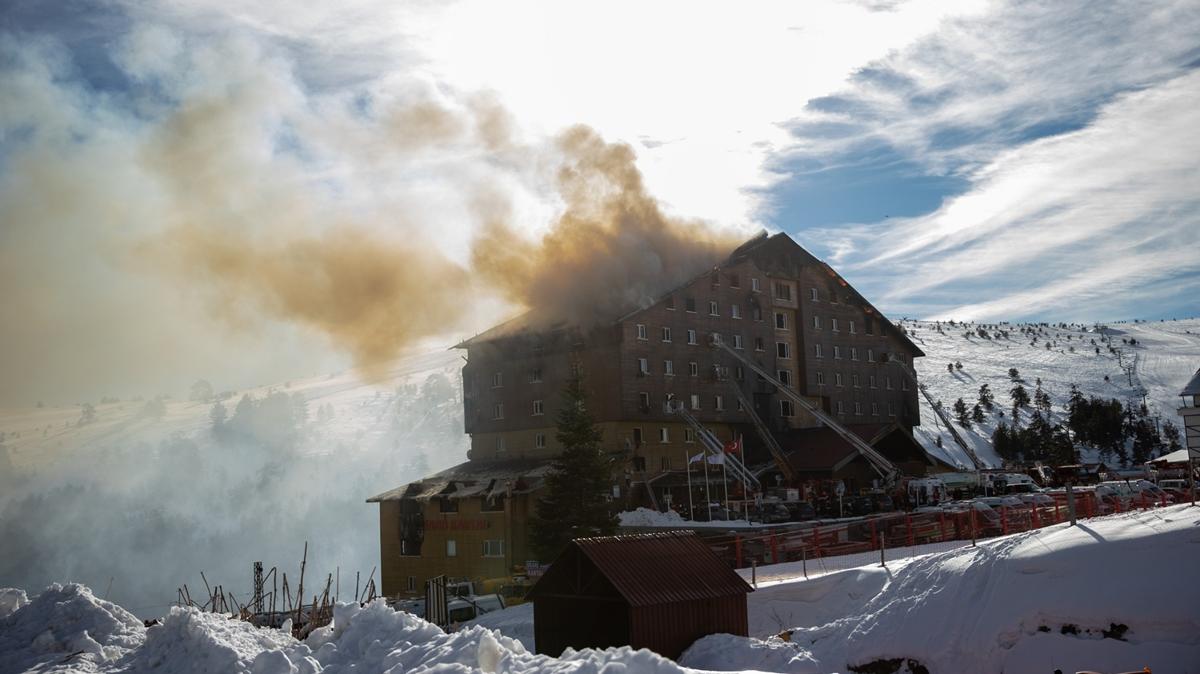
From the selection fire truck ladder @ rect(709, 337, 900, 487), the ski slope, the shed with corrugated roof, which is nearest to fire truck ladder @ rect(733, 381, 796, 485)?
fire truck ladder @ rect(709, 337, 900, 487)

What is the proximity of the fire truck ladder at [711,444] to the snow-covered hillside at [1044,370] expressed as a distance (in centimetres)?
5582

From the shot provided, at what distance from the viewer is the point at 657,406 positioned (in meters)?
58.2

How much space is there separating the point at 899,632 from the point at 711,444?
36.2m

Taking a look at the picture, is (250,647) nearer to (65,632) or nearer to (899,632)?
(65,632)

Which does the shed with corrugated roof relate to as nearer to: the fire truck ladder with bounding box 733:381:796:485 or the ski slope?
the ski slope

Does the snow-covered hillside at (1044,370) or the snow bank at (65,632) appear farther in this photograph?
the snow-covered hillside at (1044,370)

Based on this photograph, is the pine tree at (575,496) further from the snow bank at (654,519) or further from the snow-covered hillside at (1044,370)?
the snow-covered hillside at (1044,370)

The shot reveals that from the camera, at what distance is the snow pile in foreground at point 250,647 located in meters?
15.2

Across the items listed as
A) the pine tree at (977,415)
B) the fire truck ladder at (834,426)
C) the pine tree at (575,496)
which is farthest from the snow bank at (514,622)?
the pine tree at (977,415)

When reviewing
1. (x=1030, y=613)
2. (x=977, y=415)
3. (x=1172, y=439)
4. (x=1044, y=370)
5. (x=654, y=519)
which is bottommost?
(x=1030, y=613)

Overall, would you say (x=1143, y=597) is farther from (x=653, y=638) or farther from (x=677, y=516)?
(x=677, y=516)

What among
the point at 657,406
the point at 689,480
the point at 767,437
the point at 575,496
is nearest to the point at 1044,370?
the point at 767,437

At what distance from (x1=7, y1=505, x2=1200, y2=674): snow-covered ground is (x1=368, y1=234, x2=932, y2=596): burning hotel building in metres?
30.4

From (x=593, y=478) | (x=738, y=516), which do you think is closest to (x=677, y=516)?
(x=738, y=516)
